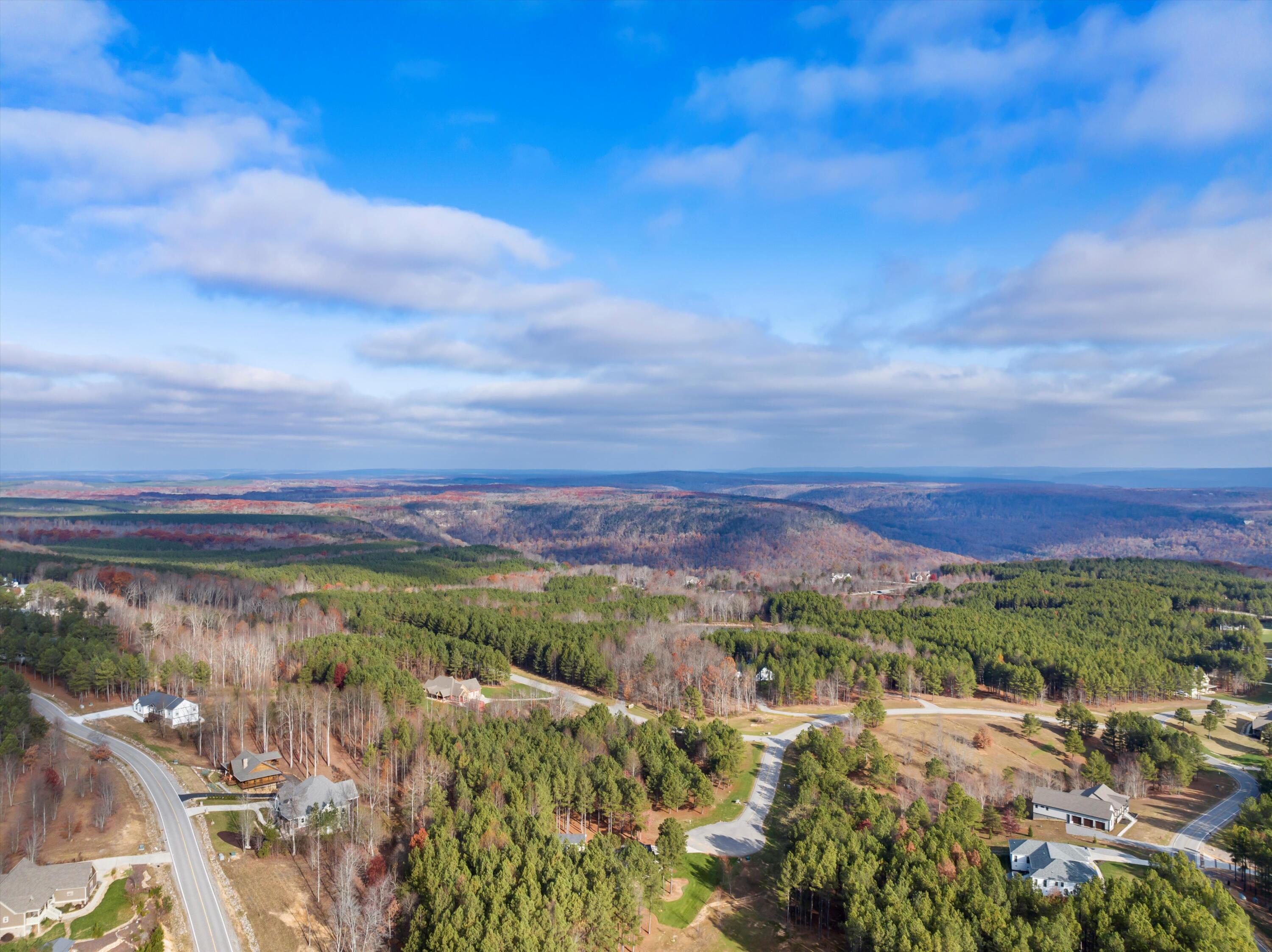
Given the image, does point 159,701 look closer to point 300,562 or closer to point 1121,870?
point 1121,870

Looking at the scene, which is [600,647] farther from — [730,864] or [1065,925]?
[1065,925]

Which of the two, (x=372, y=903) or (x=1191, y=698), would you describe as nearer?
(x=372, y=903)

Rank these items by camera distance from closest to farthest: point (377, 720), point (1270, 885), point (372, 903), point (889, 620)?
point (372, 903)
point (1270, 885)
point (377, 720)
point (889, 620)

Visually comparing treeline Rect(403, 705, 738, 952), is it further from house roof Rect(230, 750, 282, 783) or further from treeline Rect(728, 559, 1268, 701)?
treeline Rect(728, 559, 1268, 701)

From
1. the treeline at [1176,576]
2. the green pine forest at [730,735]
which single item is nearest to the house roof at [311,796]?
the green pine forest at [730,735]

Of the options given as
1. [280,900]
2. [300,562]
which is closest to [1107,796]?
[280,900]

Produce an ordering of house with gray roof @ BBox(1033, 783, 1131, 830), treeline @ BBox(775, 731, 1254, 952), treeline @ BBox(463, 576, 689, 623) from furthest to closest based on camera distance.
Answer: treeline @ BBox(463, 576, 689, 623)
house with gray roof @ BBox(1033, 783, 1131, 830)
treeline @ BBox(775, 731, 1254, 952)

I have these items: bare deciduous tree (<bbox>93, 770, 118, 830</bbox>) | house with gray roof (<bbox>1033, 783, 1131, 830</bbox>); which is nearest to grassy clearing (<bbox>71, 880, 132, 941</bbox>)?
bare deciduous tree (<bbox>93, 770, 118, 830</bbox>)

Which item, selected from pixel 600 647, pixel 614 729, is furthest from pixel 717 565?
pixel 614 729
